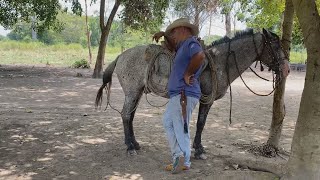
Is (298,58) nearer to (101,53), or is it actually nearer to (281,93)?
(101,53)

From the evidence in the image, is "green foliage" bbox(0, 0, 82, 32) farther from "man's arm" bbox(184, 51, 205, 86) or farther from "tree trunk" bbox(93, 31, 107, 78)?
"man's arm" bbox(184, 51, 205, 86)

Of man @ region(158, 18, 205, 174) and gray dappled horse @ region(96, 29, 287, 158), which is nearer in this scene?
man @ region(158, 18, 205, 174)

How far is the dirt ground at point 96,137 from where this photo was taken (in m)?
4.83

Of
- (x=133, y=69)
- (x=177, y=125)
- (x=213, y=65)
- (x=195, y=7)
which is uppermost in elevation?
(x=195, y=7)

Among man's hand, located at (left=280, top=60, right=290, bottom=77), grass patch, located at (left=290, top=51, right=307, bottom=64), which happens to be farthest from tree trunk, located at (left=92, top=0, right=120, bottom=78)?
grass patch, located at (left=290, top=51, right=307, bottom=64)

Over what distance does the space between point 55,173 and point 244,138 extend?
3832 millimetres

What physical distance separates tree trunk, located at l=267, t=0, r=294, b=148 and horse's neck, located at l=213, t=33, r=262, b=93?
16.6 inches

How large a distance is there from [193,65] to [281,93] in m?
1.96

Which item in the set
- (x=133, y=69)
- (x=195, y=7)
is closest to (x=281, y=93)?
(x=133, y=69)

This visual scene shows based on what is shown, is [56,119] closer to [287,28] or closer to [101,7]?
[287,28]

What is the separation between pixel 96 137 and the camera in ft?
21.4

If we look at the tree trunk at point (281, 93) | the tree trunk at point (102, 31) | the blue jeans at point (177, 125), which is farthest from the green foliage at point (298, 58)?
the blue jeans at point (177, 125)

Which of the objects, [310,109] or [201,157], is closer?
[310,109]

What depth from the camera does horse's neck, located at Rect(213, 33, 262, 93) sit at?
5449mm
